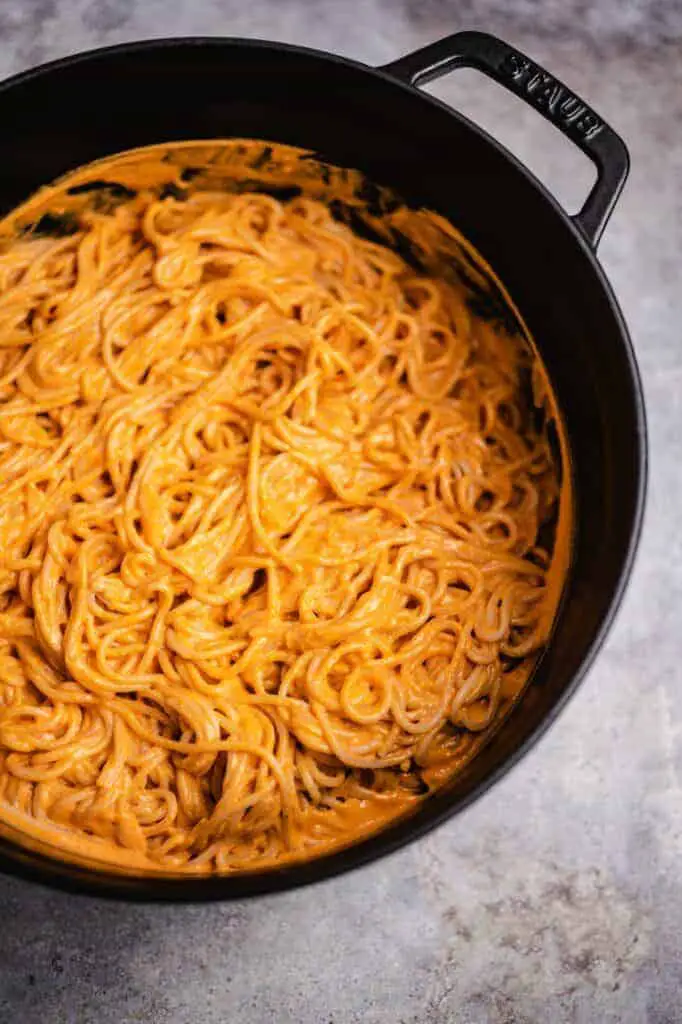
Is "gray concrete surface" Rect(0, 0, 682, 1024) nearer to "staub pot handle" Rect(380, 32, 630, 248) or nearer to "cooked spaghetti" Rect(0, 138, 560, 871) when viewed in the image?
"cooked spaghetti" Rect(0, 138, 560, 871)

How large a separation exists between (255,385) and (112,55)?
2.79 ft

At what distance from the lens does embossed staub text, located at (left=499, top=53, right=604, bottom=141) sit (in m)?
2.38

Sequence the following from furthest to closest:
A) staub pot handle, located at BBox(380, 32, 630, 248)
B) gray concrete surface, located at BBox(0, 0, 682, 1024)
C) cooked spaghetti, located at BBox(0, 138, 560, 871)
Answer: gray concrete surface, located at BBox(0, 0, 682, 1024) < cooked spaghetti, located at BBox(0, 138, 560, 871) < staub pot handle, located at BBox(380, 32, 630, 248)

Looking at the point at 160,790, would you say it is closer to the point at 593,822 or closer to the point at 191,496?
the point at 191,496

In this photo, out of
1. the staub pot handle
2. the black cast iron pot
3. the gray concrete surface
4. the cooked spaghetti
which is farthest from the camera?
the gray concrete surface

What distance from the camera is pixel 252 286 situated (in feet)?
9.07

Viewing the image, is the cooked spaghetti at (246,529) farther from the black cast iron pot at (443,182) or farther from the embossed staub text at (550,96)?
the embossed staub text at (550,96)

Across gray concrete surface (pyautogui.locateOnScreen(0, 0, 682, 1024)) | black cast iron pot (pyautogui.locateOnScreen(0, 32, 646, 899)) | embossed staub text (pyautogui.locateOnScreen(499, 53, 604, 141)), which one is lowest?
gray concrete surface (pyautogui.locateOnScreen(0, 0, 682, 1024))

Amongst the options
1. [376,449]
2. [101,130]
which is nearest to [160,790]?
[376,449]

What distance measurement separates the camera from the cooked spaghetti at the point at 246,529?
250 cm

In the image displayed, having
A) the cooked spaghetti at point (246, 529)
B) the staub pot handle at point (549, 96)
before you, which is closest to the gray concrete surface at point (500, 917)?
the cooked spaghetti at point (246, 529)

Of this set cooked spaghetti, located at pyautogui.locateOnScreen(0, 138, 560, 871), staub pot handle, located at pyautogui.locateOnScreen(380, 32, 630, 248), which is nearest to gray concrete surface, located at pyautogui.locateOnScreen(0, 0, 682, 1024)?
cooked spaghetti, located at pyautogui.locateOnScreen(0, 138, 560, 871)

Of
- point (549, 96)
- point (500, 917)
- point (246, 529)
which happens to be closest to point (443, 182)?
point (549, 96)

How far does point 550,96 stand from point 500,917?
2.03 meters
